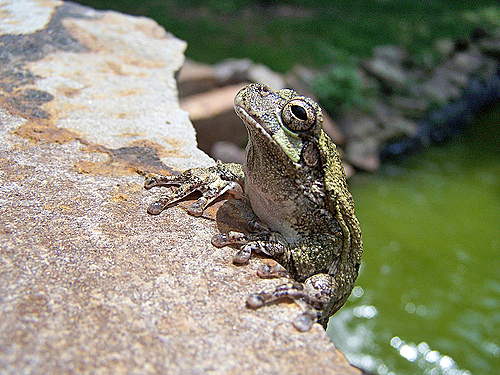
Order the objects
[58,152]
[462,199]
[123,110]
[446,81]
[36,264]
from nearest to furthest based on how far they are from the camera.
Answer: [36,264] → [58,152] → [123,110] → [462,199] → [446,81]

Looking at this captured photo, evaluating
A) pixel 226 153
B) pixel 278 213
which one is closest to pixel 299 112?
pixel 278 213

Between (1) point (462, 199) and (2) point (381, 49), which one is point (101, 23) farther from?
(2) point (381, 49)

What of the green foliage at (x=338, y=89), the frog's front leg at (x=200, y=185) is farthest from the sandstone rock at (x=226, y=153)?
the frog's front leg at (x=200, y=185)

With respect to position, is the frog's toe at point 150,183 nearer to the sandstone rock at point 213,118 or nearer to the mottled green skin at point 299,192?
the mottled green skin at point 299,192

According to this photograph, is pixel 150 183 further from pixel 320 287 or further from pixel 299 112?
pixel 320 287

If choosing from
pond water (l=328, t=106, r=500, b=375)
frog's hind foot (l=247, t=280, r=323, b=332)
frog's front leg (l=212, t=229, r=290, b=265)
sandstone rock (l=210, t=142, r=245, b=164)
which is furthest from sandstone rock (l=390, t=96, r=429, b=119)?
frog's hind foot (l=247, t=280, r=323, b=332)

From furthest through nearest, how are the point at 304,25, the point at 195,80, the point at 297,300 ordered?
the point at 304,25
the point at 195,80
the point at 297,300

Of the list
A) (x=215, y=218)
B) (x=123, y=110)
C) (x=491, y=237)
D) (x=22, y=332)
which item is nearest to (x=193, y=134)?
(x=123, y=110)
